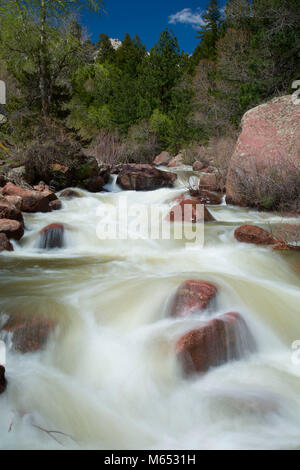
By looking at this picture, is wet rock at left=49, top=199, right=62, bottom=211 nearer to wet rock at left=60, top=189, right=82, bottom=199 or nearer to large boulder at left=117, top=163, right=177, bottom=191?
wet rock at left=60, top=189, right=82, bottom=199

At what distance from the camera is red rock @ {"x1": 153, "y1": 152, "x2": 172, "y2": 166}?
80.7 ft

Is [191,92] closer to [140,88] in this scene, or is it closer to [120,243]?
[140,88]

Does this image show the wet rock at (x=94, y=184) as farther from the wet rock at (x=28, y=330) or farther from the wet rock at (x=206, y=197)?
the wet rock at (x=28, y=330)

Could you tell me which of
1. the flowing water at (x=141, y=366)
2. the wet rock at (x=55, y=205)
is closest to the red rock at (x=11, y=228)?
the flowing water at (x=141, y=366)

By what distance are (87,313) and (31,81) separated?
1243 cm

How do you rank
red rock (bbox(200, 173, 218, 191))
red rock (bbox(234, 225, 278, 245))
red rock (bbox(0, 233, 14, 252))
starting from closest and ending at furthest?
red rock (bbox(0, 233, 14, 252)), red rock (bbox(234, 225, 278, 245)), red rock (bbox(200, 173, 218, 191))

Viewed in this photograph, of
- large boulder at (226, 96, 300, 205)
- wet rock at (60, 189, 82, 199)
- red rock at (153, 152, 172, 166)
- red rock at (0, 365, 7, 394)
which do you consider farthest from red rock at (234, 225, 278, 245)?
red rock at (153, 152, 172, 166)

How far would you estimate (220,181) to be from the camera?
37.6 ft

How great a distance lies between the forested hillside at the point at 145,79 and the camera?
12.2 meters

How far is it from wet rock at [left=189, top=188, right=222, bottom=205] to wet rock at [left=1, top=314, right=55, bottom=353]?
7.55 m

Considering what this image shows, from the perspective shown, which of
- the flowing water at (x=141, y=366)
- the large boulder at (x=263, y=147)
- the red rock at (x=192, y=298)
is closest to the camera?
the flowing water at (x=141, y=366)

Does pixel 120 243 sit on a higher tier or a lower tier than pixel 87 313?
higher

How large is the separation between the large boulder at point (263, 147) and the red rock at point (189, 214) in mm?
1805
